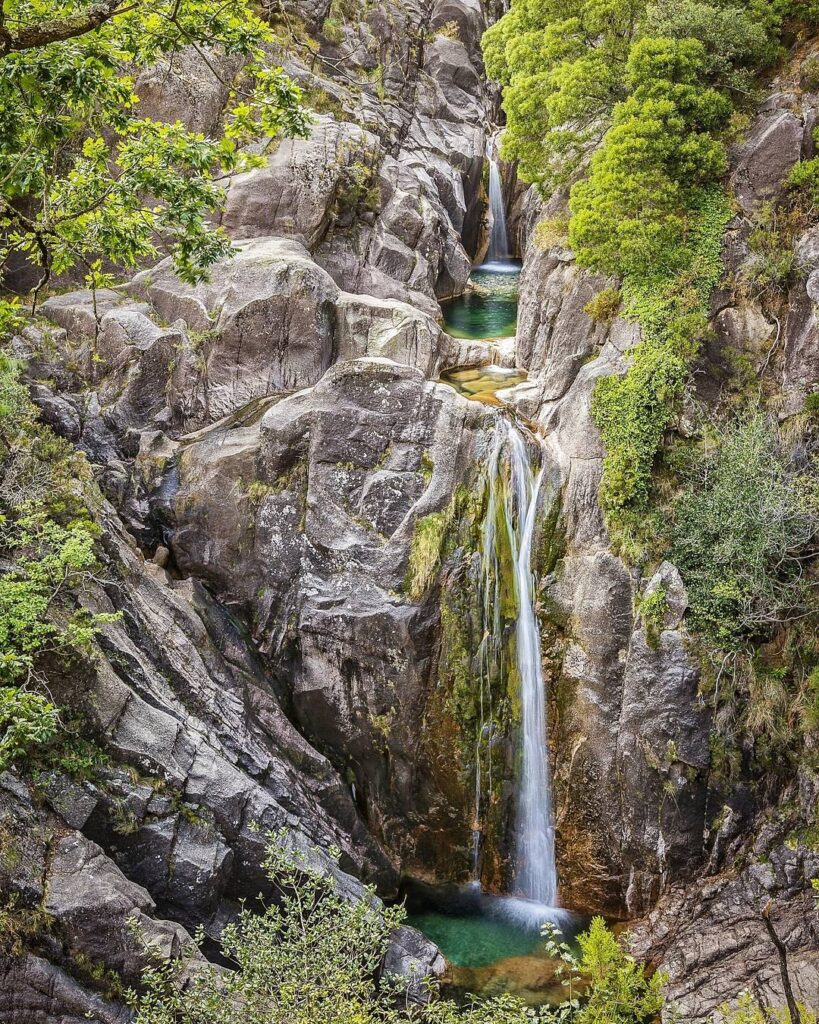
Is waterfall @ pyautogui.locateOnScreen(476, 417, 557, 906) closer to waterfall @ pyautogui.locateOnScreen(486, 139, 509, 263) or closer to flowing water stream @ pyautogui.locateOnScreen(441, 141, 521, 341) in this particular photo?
flowing water stream @ pyautogui.locateOnScreen(441, 141, 521, 341)

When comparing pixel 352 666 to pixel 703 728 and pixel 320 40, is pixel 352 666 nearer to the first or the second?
pixel 703 728

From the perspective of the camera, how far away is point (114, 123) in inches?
318

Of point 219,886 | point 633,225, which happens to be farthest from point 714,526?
point 219,886

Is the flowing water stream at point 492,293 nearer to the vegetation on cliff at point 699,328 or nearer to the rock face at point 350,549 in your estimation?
the vegetation on cliff at point 699,328

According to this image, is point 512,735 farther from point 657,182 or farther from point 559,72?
point 559,72

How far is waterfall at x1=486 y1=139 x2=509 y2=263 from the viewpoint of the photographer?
1217 inches

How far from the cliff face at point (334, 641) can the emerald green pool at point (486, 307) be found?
18.2 ft

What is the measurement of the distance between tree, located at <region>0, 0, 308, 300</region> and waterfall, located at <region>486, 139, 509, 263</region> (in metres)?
24.9

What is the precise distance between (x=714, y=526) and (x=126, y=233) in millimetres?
10432

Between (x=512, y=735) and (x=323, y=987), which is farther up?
(x=323, y=987)

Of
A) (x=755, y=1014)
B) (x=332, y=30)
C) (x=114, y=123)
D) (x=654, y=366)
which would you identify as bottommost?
(x=755, y=1014)

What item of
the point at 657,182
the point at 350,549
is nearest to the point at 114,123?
the point at 350,549

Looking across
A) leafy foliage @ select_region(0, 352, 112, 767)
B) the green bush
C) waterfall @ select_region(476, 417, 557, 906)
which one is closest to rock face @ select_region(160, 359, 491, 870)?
waterfall @ select_region(476, 417, 557, 906)

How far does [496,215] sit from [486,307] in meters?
7.56
